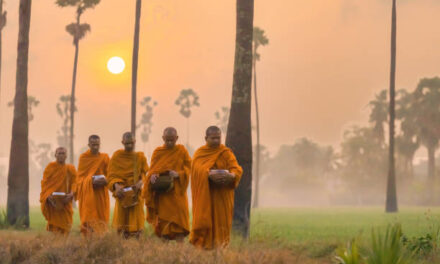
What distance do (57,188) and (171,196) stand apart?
5.05 meters

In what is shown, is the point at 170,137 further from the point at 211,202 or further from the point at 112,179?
the point at 112,179

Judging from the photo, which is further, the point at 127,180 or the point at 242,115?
the point at 242,115

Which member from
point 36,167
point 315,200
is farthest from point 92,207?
point 36,167

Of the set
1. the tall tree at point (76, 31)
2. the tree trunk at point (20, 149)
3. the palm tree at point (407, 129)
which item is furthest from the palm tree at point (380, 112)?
the tree trunk at point (20, 149)

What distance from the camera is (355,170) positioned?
347 feet

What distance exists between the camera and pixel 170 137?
12094 millimetres

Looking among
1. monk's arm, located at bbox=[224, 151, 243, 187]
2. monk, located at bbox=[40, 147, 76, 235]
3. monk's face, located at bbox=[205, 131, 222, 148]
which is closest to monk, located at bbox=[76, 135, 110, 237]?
monk, located at bbox=[40, 147, 76, 235]

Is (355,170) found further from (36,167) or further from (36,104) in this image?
(36,167)

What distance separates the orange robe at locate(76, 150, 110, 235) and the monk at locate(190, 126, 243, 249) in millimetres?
4170

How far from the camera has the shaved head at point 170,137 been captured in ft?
39.4

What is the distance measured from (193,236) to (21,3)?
14.6m

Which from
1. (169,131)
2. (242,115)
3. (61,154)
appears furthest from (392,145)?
(169,131)

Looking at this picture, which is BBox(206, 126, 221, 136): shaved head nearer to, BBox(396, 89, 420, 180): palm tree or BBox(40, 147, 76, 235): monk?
BBox(40, 147, 76, 235): monk

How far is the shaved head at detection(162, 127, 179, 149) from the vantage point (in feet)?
39.4
